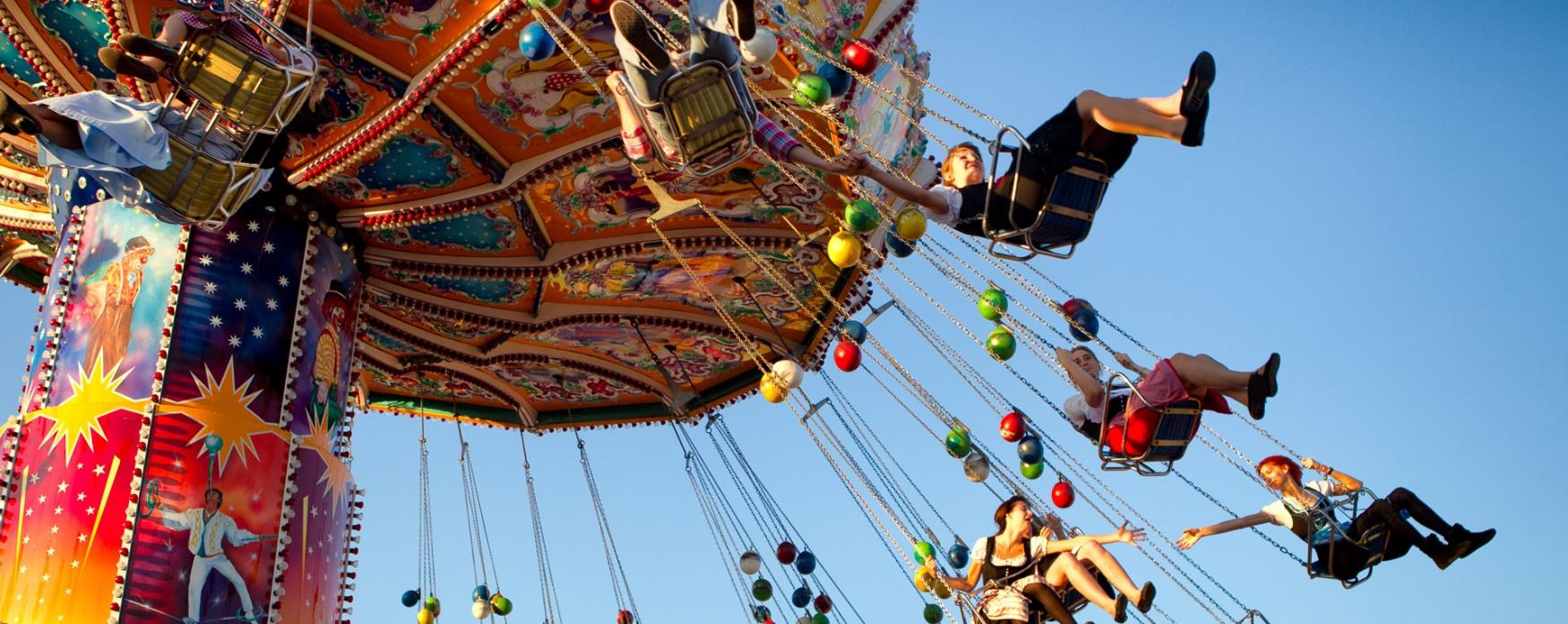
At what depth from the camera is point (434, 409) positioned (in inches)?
562

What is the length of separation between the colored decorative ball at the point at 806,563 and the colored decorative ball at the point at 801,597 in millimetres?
172

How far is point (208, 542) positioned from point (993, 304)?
4.91 m

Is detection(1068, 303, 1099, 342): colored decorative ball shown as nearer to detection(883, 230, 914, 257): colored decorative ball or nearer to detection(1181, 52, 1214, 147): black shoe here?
detection(883, 230, 914, 257): colored decorative ball

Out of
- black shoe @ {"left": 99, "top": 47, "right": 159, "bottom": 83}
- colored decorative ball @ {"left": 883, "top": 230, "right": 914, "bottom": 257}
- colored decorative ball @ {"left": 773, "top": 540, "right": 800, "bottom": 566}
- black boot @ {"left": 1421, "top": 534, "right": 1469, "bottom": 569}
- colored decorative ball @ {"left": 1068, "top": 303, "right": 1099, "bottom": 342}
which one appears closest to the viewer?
black shoe @ {"left": 99, "top": 47, "right": 159, "bottom": 83}

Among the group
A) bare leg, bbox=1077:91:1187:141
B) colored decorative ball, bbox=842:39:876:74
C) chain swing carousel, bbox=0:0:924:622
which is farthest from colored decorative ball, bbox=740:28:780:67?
bare leg, bbox=1077:91:1187:141

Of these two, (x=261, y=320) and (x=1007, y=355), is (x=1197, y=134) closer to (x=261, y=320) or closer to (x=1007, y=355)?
(x=1007, y=355)

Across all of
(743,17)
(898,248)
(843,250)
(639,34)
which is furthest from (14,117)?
(898,248)

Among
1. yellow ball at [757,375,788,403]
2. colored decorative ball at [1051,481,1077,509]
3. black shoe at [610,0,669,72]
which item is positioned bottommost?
colored decorative ball at [1051,481,1077,509]

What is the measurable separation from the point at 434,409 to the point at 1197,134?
8751mm

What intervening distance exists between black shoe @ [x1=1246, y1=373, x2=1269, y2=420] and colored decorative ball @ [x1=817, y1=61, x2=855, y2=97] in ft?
9.35

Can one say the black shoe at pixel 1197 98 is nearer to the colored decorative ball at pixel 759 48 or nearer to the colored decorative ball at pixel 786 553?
the colored decorative ball at pixel 759 48

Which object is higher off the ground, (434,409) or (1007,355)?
(434,409)

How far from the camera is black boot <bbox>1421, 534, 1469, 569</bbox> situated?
871cm

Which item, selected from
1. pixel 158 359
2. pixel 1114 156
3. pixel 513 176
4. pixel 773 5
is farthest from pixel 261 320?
pixel 1114 156
